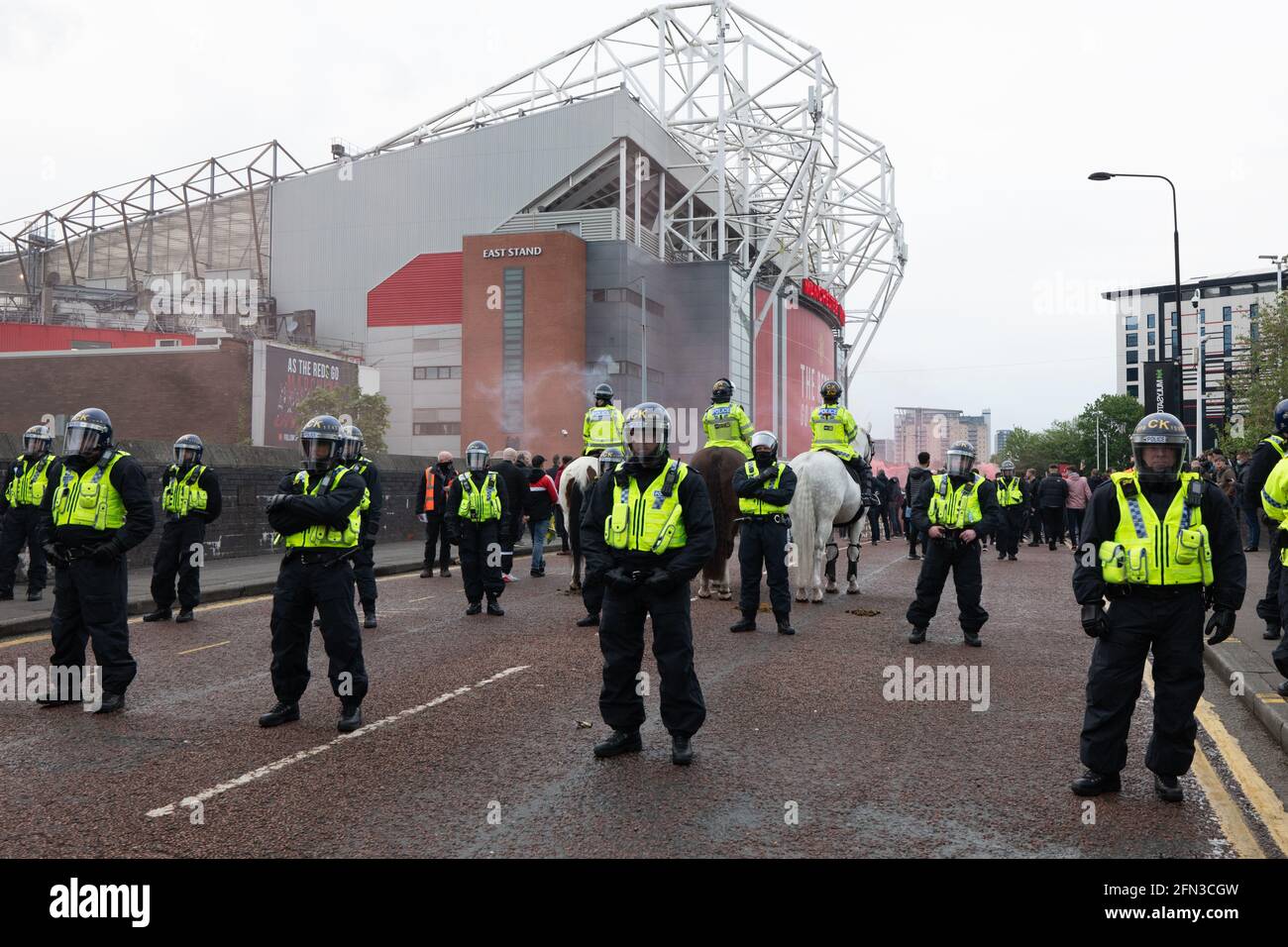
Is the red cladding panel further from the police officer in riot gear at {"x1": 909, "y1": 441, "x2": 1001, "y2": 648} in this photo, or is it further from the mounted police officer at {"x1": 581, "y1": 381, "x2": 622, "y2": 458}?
the police officer in riot gear at {"x1": 909, "y1": 441, "x2": 1001, "y2": 648}

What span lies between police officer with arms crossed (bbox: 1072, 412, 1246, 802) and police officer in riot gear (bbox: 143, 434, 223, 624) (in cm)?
887

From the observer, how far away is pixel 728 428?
11609mm

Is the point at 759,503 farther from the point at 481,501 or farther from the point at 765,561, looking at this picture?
the point at 481,501

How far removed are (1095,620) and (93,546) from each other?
6.18m

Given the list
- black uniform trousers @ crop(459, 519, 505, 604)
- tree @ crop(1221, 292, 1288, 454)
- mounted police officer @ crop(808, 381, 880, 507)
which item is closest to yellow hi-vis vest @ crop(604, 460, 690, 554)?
black uniform trousers @ crop(459, 519, 505, 604)

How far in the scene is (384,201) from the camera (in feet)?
209

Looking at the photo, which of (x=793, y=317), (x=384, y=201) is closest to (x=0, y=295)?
(x=384, y=201)

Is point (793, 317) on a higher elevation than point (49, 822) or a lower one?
higher

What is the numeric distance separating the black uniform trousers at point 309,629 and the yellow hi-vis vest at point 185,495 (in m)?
5.30

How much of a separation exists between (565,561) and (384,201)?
167 feet

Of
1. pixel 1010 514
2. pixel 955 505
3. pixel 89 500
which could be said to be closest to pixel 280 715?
pixel 89 500

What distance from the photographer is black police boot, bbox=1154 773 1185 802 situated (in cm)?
482

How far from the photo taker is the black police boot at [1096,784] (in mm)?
4891
